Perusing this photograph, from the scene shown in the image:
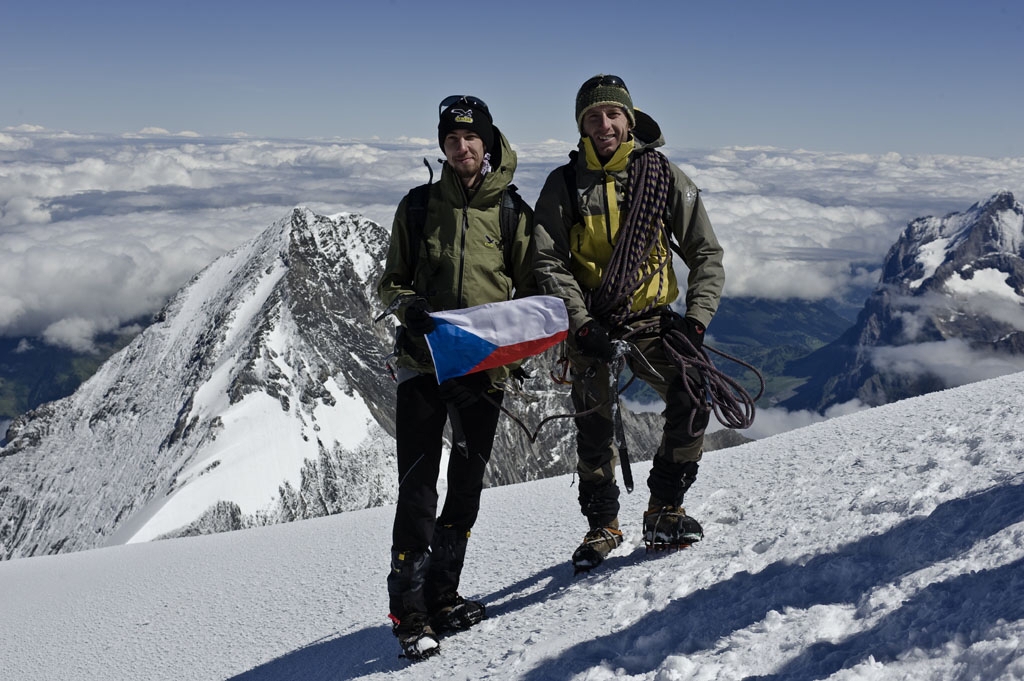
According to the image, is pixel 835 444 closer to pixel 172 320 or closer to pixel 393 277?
pixel 393 277

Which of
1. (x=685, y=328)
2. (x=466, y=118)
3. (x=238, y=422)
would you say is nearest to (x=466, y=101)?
(x=466, y=118)

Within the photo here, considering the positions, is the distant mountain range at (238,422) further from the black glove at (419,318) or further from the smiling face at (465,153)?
the smiling face at (465,153)

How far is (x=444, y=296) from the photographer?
588 cm

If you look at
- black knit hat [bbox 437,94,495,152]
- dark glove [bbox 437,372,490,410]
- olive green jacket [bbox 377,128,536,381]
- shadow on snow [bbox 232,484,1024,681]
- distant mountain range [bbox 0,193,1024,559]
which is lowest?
distant mountain range [bbox 0,193,1024,559]

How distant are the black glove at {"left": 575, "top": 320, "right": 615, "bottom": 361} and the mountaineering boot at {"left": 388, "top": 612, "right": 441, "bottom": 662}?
2.46 meters

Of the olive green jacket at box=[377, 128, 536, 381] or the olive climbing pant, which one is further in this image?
the olive climbing pant

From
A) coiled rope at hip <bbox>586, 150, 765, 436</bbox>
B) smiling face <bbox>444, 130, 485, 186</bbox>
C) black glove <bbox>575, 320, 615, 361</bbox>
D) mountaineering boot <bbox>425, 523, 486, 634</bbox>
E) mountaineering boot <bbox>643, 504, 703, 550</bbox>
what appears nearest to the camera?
smiling face <bbox>444, 130, 485, 186</bbox>

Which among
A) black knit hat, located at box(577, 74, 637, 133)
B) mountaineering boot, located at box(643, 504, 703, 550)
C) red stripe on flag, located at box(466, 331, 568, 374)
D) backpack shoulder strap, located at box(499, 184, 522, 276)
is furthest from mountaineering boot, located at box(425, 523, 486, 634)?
black knit hat, located at box(577, 74, 637, 133)

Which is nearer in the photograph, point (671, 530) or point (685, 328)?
point (685, 328)

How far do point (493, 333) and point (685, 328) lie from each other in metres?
1.58

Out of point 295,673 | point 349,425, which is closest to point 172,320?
point 349,425

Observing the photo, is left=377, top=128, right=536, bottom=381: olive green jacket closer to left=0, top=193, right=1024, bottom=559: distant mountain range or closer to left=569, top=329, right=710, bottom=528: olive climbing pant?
left=569, top=329, right=710, bottom=528: olive climbing pant

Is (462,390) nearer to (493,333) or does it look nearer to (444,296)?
(493,333)

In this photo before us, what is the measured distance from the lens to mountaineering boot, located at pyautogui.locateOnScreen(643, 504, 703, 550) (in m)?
6.59
